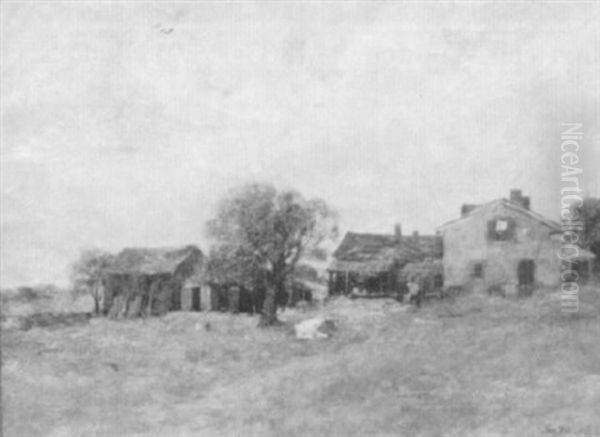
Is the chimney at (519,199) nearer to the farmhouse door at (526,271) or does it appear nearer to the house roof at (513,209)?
the house roof at (513,209)

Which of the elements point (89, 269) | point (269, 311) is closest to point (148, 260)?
point (89, 269)

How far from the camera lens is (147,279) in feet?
14.9

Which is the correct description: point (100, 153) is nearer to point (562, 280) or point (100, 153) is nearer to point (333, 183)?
point (333, 183)

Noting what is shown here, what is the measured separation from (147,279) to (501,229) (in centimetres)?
215

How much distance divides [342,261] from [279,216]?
1.51 feet

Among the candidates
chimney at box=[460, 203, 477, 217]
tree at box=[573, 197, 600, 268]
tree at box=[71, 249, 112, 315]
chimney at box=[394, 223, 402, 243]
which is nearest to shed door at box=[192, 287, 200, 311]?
tree at box=[71, 249, 112, 315]

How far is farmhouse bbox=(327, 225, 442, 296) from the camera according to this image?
4.55 metres

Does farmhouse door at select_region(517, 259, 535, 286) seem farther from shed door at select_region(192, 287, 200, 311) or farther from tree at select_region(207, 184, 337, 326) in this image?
shed door at select_region(192, 287, 200, 311)

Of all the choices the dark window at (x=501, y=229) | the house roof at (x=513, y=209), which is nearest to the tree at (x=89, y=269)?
the house roof at (x=513, y=209)

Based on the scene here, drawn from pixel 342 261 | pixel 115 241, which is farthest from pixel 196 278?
pixel 342 261

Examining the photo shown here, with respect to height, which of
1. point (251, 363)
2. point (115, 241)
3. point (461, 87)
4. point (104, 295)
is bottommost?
point (251, 363)

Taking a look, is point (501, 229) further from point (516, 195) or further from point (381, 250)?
point (381, 250)

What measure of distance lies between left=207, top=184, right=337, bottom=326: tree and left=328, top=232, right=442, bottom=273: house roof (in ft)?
0.39

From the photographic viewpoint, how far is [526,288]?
181 inches
